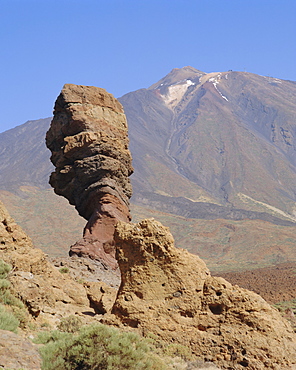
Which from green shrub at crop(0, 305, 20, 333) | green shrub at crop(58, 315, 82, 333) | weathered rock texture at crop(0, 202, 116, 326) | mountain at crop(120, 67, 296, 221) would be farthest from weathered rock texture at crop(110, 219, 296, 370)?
mountain at crop(120, 67, 296, 221)

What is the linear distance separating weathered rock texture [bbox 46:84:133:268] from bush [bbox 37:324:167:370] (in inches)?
524

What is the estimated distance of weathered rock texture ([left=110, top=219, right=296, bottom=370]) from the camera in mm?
10500

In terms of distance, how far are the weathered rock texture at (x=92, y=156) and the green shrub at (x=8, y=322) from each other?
12.7m

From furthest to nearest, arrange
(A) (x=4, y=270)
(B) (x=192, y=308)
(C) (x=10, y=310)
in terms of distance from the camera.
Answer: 1. (A) (x=4, y=270)
2. (B) (x=192, y=308)
3. (C) (x=10, y=310)

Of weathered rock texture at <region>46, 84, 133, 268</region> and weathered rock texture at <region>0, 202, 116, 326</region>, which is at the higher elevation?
weathered rock texture at <region>46, 84, 133, 268</region>

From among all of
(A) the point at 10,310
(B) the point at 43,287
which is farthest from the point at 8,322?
(B) the point at 43,287

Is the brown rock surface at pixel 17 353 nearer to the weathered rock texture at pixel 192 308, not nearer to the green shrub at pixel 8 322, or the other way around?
the green shrub at pixel 8 322

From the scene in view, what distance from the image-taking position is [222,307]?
11250 mm

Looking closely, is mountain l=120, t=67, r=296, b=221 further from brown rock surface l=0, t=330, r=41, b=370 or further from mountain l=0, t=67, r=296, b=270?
A: brown rock surface l=0, t=330, r=41, b=370

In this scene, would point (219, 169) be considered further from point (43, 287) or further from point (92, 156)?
point (43, 287)

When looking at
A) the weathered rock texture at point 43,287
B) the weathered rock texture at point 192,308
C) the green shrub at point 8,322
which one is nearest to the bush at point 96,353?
the green shrub at point 8,322

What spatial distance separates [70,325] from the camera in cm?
1178

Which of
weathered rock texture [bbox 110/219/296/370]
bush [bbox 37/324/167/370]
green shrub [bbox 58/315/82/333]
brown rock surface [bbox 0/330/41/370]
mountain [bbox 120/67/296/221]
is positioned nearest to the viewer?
brown rock surface [bbox 0/330/41/370]

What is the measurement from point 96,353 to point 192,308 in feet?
9.54
